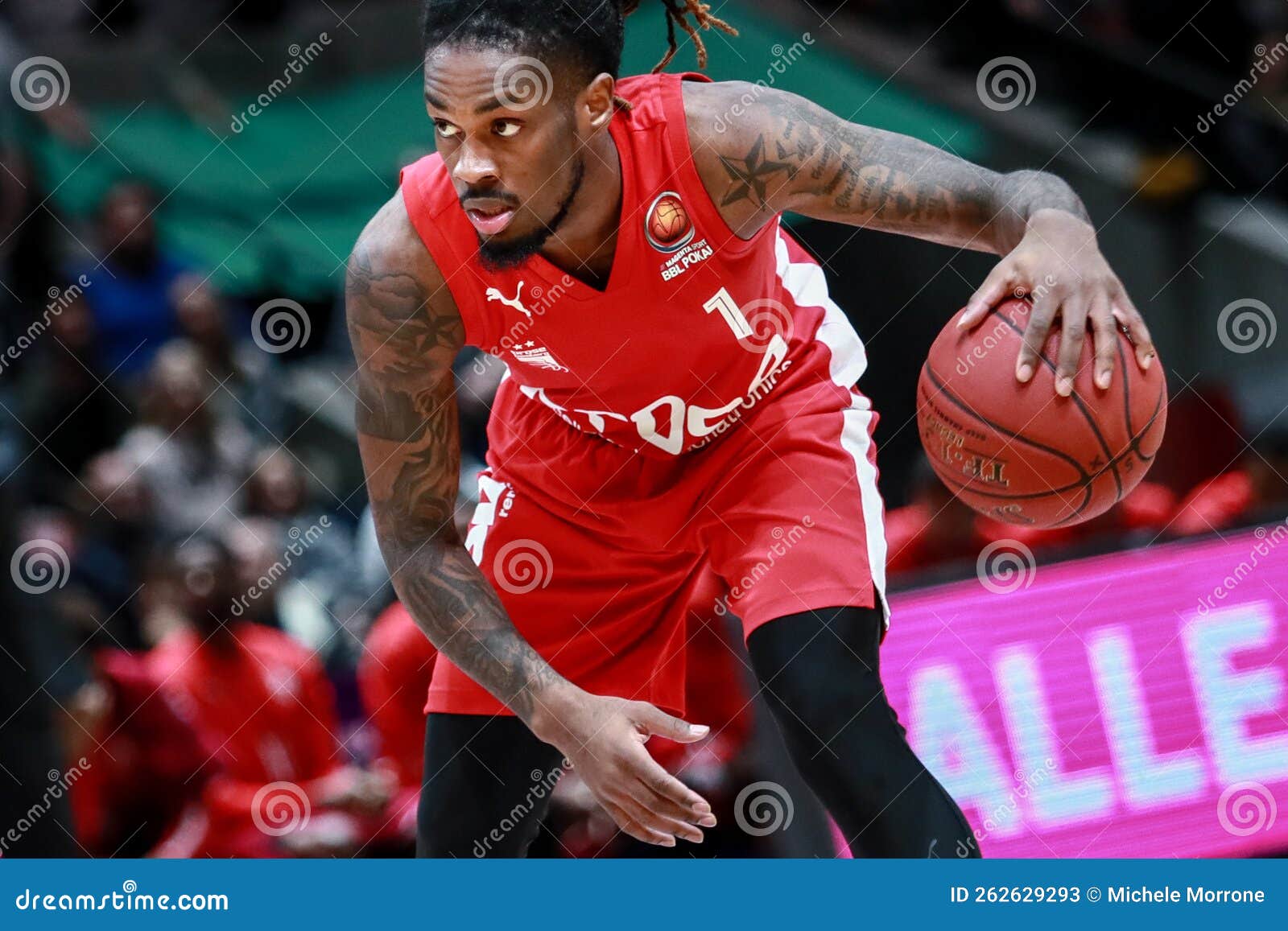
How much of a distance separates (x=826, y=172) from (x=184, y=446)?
154 inches

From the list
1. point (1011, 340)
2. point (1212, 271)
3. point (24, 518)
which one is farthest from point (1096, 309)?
point (1212, 271)

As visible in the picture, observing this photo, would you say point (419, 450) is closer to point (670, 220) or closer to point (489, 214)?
point (489, 214)

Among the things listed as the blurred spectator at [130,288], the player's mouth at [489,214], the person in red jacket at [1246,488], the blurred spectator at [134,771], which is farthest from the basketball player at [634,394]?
the blurred spectator at [130,288]

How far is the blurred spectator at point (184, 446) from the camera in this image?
5.90 meters

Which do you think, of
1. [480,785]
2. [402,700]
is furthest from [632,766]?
[402,700]

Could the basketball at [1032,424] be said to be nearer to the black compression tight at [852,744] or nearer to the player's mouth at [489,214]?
the black compression tight at [852,744]

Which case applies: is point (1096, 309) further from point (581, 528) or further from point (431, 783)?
→ point (431, 783)

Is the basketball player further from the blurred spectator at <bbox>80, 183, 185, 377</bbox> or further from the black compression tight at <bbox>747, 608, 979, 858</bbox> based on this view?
the blurred spectator at <bbox>80, 183, 185, 377</bbox>

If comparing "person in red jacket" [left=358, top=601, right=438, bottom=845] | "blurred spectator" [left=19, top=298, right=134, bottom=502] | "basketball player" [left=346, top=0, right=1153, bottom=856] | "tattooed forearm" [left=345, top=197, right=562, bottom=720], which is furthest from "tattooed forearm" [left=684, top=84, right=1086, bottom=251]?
"blurred spectator" [left=19, top=298, right=134, bottom=502]

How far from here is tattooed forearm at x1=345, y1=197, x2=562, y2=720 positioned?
9.34ft

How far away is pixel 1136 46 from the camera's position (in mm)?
7480

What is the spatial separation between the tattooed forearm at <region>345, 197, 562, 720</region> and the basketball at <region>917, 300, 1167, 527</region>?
0.86 m
